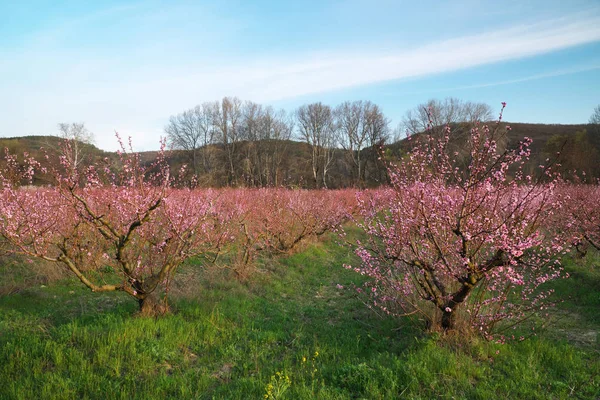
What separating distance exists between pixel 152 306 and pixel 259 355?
212cm

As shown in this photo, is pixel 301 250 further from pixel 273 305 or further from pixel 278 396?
pixel 278 396

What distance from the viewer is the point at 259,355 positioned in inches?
183

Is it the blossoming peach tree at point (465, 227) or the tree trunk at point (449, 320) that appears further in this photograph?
the tree trunk at point (449, 320)

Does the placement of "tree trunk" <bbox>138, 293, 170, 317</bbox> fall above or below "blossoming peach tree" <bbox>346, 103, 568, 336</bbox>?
below

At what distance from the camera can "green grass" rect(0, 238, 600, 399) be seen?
3.66m

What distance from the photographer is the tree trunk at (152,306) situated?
5.48m

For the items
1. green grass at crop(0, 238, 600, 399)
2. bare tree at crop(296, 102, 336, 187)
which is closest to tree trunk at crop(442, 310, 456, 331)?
green grass at crop(0, 238, 600, 399)

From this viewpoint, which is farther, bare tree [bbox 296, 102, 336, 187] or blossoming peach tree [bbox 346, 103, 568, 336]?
bare tree [bbox 296, 102, 336, 187]

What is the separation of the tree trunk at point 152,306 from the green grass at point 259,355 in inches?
8.9

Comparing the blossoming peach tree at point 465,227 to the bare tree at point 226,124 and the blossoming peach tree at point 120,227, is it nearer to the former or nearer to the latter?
the blossoming peach tree at point 120,227

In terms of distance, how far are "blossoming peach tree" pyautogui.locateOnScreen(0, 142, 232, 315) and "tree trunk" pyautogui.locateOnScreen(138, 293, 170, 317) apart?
15mm

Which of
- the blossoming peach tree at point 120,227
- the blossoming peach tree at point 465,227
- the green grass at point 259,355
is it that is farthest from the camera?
the blossoming peach tree at point 120,227

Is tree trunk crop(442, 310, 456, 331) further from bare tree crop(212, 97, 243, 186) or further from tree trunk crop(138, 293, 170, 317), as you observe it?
bare tree crop(212, 97, 243, 186)

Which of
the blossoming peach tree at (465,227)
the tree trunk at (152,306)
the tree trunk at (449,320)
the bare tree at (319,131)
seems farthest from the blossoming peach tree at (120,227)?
the bare tree at (319,131)
